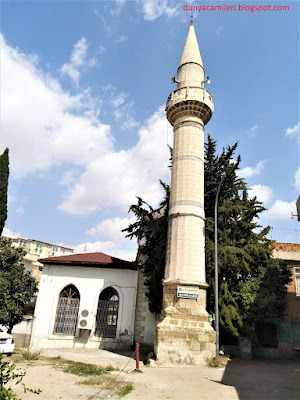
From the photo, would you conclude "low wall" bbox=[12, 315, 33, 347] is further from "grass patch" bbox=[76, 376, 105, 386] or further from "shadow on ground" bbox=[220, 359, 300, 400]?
"shadow on ground" bbox=[220, 359, 300, 400]

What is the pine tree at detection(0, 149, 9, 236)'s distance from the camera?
19391 millimetres

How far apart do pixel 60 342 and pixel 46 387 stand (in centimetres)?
1041

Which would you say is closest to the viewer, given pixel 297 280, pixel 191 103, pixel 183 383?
pixel 183 383

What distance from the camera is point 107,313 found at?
58.8ft

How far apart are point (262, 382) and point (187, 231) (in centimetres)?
702

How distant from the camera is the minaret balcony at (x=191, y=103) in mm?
17031

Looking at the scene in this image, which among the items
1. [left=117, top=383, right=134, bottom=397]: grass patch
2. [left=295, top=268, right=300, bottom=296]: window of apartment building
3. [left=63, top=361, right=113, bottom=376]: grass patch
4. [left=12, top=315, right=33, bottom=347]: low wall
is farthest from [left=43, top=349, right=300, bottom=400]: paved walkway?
[left=295, top=268, right=300, bottom=296]: window of apartment building

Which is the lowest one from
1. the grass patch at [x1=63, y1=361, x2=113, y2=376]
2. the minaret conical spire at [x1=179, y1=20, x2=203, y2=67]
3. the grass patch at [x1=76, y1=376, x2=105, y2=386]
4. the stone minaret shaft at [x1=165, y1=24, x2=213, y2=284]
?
the grass patch at [x1=63, y1=361, x2=113, y2=376]

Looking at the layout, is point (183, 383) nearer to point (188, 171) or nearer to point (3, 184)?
point (188, 171)

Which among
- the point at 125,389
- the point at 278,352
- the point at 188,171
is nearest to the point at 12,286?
the point at 125,389

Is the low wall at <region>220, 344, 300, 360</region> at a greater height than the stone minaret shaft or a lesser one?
lesser

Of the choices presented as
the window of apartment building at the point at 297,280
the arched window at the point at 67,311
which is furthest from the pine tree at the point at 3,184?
the window of apartment building at the point at 297,280

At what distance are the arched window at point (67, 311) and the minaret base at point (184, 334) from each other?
7.19 meters

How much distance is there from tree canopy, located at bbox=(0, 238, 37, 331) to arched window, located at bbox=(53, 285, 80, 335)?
127 inches
